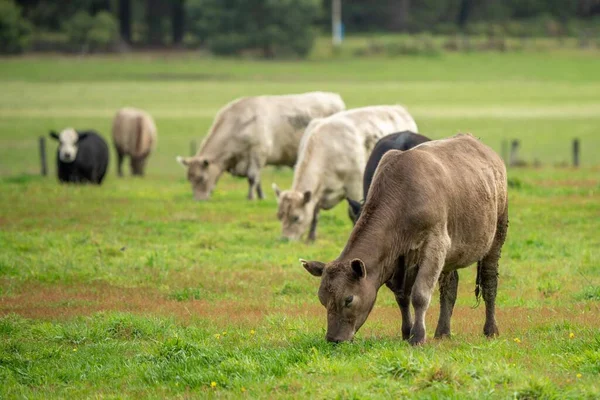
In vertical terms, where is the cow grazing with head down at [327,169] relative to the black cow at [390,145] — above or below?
below

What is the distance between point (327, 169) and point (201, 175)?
5.96m

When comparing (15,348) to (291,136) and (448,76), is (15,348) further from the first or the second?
A: (448,76)

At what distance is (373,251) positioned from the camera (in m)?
9.35

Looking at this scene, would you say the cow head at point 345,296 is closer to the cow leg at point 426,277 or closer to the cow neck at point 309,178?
the cow leg at point 426,277

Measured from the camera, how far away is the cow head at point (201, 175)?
23672 mm

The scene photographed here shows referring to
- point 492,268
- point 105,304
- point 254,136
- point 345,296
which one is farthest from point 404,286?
point 254,136

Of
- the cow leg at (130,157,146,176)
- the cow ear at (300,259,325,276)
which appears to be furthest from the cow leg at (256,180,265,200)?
the cow ear at (300,259,325,276)

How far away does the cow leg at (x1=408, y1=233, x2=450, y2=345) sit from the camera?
9.43 m

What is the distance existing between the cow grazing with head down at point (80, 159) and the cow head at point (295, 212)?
1127 cm

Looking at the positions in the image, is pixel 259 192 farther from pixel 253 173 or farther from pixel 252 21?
pixel 252 21

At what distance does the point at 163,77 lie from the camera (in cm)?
7706

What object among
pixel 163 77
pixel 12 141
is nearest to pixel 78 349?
pixel 12 141

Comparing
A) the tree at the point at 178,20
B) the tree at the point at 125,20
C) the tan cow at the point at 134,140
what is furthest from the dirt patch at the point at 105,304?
the tree at the point at 178,20

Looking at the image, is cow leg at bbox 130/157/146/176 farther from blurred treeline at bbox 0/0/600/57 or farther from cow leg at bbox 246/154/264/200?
blurred treeline at bbox 0/0/600/57
